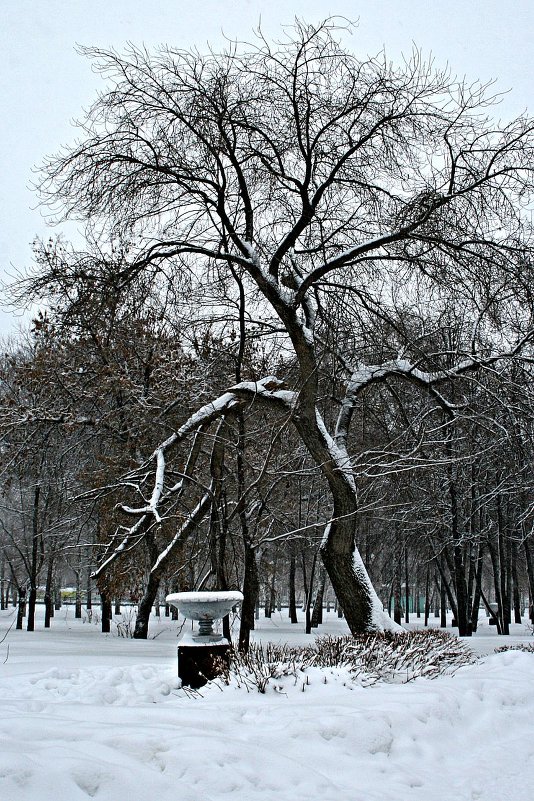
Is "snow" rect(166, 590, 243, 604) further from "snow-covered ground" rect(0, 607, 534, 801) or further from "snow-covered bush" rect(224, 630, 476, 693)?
"snow-covered ground" rect(0, 607, 534, 801)

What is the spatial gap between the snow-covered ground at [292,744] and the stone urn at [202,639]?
163 cm

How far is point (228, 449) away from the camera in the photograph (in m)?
12.3

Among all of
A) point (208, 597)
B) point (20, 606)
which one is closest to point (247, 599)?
point (208, 597)

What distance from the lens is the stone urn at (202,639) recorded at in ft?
26.6

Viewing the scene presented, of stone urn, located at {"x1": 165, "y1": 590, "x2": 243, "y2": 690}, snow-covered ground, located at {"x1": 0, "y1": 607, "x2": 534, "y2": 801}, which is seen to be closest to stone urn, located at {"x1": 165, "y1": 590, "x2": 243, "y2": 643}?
stone urn, located at {"x1": 165, "y1": 590, "x2": 243, "y2": 690}

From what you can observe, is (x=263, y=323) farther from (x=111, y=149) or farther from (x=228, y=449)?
(x=111, y=149)

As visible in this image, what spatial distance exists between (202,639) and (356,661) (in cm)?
213

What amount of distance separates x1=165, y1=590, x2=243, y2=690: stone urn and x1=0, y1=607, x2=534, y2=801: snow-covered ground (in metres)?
1.63

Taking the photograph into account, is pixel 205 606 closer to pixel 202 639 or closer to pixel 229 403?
pixel 202 639

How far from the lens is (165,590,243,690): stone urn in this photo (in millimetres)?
8102

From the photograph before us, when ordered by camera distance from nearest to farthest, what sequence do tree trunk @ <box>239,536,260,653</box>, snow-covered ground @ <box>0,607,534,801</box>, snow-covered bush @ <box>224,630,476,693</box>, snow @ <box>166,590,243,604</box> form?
snow-covered ground @ <box>0,607,534,801</box>, snow-covered bush @ <box>224,630,476,693</box>, snow @ <box>166,590,243,604</box>, tree trunk @ <box>239,536,260,653</box>

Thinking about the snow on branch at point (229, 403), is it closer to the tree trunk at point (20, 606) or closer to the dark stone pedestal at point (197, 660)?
the dark stone pedestal at point (197, 660)

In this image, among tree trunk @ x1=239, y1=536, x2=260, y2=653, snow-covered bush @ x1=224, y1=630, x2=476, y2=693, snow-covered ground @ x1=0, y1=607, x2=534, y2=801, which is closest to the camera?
snow-covered ground @ x1=0, y1=607, x2=534, y2=801

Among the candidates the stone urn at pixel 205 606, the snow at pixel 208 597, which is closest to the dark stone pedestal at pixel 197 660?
the stone urn at pixel 205 606
